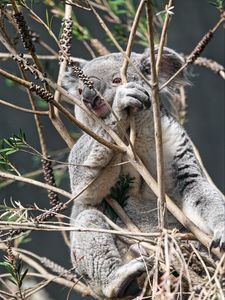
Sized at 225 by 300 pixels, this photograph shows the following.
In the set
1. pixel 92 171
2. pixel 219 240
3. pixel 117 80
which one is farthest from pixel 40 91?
pixel 117 80

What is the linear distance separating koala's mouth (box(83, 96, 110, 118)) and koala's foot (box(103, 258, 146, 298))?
0.64 metres

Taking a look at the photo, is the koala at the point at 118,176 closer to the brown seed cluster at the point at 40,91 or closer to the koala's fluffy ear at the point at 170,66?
the koala's fluffy ear at the point at 170,66

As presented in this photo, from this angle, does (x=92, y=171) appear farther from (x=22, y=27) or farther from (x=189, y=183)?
(x=22, y=27)

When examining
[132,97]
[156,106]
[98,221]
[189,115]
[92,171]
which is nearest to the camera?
[156,106]

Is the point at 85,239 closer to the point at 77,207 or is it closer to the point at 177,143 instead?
the point at 77,207

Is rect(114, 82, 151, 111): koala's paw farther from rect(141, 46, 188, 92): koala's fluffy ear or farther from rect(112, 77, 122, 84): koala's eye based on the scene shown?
rect(141, 46, 188, 92): koala's fluffy ear

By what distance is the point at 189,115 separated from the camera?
652 cm

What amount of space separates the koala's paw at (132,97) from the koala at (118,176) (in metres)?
0.02

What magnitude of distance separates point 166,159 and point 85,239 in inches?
21.1

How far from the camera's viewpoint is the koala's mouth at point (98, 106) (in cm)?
327

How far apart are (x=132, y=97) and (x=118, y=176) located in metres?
0.53

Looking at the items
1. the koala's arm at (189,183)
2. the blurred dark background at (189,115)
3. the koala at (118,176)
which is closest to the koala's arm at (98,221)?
the koala at (118,176)

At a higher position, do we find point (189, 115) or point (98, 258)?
point (189, 115)

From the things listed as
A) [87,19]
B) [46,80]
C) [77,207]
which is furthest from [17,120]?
[46,80]
